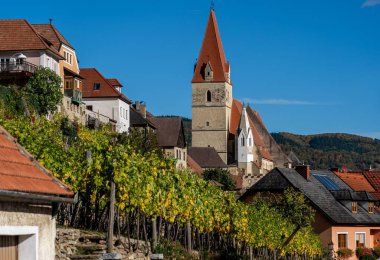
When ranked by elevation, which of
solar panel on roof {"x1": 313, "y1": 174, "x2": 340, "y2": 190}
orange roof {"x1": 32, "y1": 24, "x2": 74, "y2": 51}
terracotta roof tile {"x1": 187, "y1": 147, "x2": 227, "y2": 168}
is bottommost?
solar panel on roof {"x1": 313, "y1": 174, "x2": 340, "y2": 190}

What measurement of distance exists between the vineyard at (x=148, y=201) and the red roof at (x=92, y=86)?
50.8 metres

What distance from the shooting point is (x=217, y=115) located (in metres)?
153

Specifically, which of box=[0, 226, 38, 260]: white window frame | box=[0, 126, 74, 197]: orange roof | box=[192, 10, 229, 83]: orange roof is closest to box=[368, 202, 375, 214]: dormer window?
box=[0, 126, 74, 197]: orange roof

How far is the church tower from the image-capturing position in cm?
15162

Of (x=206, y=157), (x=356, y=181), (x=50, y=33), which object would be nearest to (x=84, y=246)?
(x=50, y=33)

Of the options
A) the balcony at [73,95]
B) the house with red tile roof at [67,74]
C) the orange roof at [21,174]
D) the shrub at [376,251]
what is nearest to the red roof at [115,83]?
the house with red tile roof at [67,74]

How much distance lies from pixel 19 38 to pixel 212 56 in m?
84.9

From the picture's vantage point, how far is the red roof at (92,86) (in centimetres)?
9444

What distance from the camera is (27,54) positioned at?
2712 inches

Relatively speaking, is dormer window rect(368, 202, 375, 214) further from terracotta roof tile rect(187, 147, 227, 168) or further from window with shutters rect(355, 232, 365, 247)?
terracotta roof tile rect(187, 147, 227, 168)

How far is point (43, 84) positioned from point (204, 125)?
91.4 meters

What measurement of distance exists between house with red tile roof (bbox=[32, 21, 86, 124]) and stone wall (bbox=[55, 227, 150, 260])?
149ft

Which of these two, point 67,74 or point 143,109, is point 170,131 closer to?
point 143,109

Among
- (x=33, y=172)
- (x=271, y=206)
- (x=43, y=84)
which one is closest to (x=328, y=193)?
(x=271, y=206)
